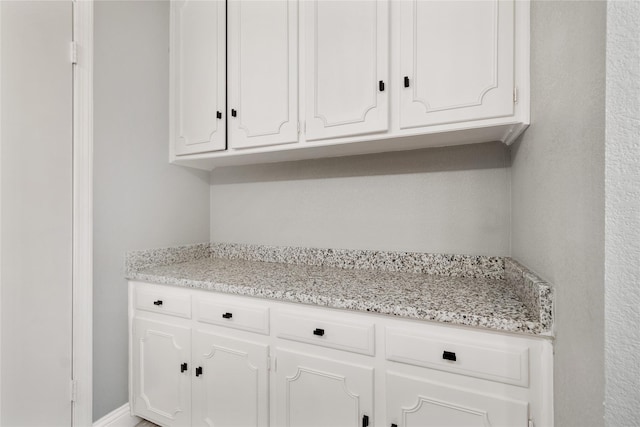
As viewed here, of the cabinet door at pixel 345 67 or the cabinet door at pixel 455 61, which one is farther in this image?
the cabinet door at pixel 345 67

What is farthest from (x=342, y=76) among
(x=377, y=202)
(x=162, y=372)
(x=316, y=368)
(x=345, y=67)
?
(x=162, y=372)

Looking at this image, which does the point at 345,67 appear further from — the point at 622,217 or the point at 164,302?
the point at 164,302

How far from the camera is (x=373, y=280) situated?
1343 mm

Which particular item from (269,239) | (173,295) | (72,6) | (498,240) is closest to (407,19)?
(498,240)

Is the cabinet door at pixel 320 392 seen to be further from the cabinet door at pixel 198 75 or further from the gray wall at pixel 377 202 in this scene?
the cabinet door at pixel 198 75

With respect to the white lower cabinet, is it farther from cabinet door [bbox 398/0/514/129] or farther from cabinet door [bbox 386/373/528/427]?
cabinet door [bbox 398/0/514/129]

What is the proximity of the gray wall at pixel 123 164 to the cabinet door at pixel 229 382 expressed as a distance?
0.50m

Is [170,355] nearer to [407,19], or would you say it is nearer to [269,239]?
[269,239]

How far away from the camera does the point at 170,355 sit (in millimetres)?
1460

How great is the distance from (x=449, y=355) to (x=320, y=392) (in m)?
0.51

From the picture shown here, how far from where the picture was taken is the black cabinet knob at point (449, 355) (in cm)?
91

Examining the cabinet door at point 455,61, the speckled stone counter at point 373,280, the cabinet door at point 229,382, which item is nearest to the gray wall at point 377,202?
the speckled stone counter at point 373,280

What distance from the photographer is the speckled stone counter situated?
0.90 m

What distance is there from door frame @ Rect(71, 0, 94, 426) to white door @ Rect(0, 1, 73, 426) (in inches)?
1.0
